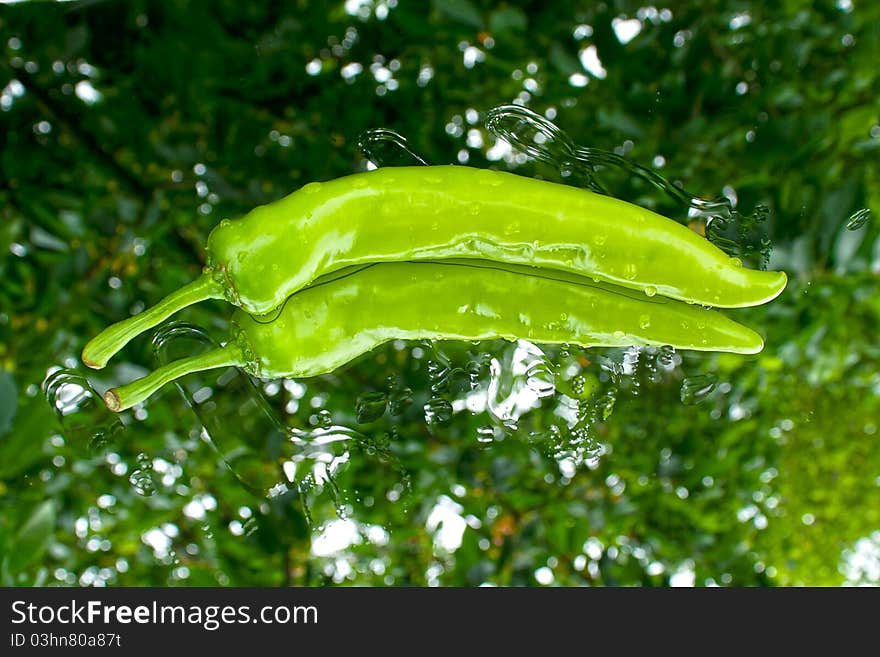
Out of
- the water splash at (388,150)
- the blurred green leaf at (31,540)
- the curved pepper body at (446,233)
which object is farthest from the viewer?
the blurred green leaf at (31,540)

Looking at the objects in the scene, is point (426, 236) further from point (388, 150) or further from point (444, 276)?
point (388, 150)

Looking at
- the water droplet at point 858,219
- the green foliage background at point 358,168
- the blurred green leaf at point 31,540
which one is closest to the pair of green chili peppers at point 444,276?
the green foliage background at point 358,168

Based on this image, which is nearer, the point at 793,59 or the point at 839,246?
the point at 839,246

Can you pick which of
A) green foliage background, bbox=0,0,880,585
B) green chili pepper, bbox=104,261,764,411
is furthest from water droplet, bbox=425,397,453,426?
green chili pepper, bbox=104,261,764,411

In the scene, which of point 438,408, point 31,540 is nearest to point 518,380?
point 438,408

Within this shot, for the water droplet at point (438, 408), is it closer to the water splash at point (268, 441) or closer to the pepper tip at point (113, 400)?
the water splash at point (268, 441)

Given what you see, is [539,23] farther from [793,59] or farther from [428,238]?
[428,238]

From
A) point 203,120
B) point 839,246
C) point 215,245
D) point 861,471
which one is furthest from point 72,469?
point 861,471
